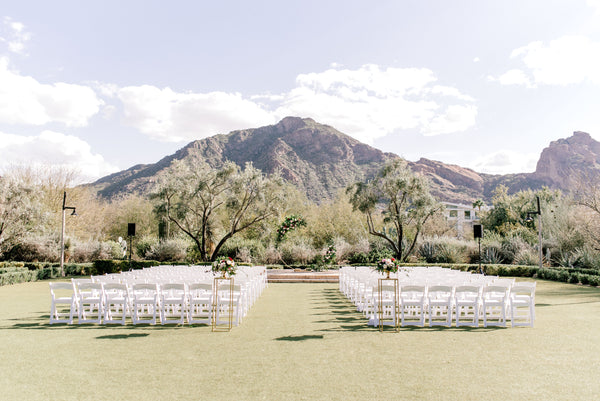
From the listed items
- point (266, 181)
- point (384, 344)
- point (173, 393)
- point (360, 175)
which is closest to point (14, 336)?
point (173, 393)

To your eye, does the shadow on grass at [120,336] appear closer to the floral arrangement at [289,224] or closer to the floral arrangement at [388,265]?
the floral arrangement at [388,265]

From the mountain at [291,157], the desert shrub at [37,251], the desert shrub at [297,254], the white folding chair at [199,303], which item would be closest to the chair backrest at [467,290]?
the white folding chair at [199,303]

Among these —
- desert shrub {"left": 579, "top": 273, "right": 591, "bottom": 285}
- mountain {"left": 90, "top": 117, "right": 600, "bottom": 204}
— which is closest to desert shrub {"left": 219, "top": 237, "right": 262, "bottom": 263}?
desert shrub {"left": 579, "top": 273, "right": 591, "bottom": 285}

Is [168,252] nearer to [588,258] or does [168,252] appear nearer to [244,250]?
[244,250]

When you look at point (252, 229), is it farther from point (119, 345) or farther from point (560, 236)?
point (119, 345)

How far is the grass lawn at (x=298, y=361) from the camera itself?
4527 millimetres

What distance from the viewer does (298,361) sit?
5.71 metres

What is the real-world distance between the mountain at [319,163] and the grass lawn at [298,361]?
50.0 metres

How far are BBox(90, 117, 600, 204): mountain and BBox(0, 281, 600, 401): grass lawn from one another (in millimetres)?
49956

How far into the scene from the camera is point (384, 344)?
22.2 ft

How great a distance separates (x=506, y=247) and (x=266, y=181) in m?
15.7

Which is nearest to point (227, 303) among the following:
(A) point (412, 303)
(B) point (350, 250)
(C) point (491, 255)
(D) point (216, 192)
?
(A) point (412, 303)

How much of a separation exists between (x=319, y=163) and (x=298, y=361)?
65.0 meters

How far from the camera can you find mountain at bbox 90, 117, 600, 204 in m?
61.7
